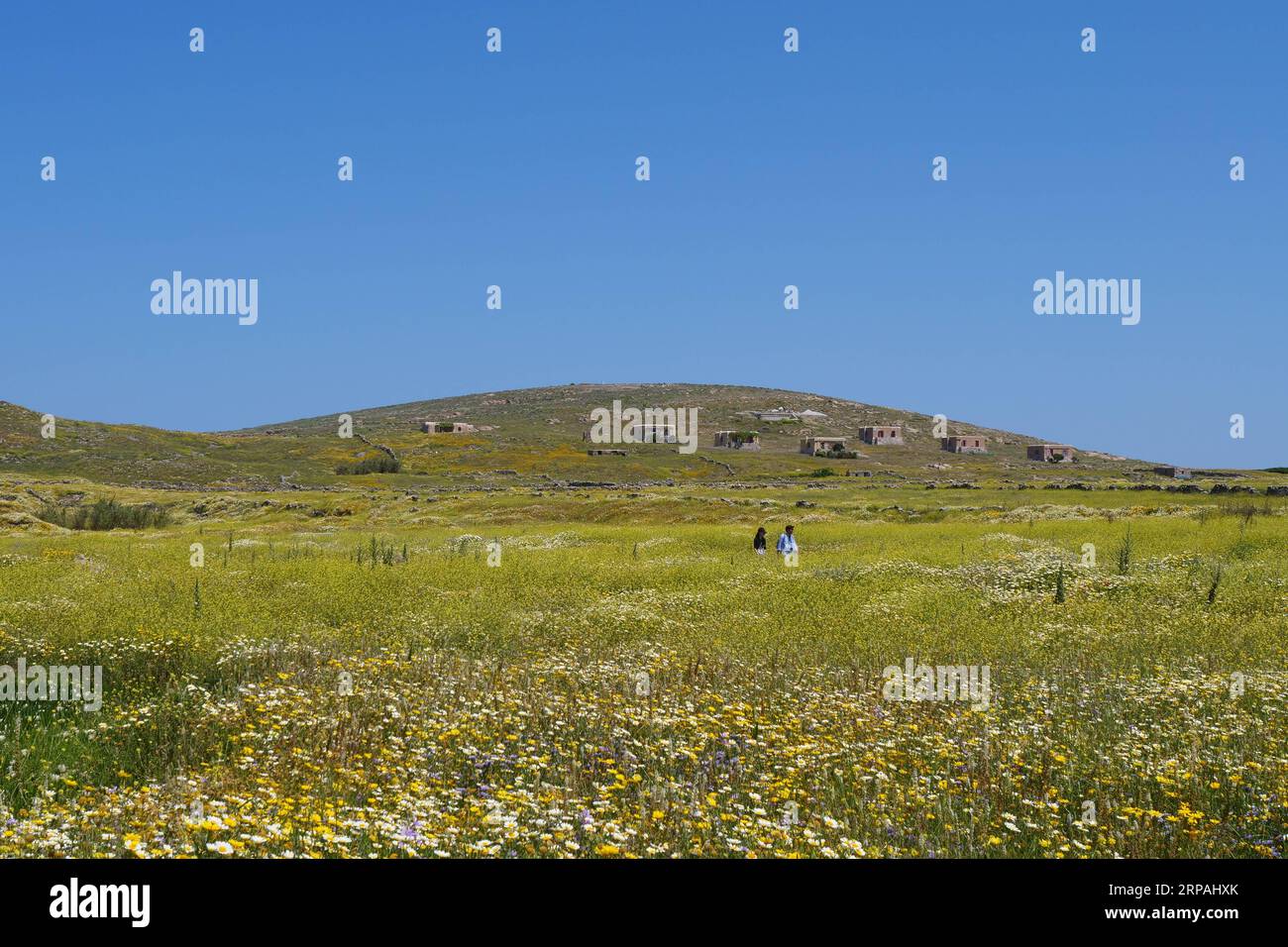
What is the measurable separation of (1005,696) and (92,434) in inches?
5059

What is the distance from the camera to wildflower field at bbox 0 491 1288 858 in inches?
232

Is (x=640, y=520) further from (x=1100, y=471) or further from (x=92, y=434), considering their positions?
(x=1100, y=471)

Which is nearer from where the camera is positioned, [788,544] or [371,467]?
[788,544]

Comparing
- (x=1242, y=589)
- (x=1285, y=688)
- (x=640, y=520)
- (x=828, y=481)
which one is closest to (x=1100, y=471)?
(x=828, y=481)

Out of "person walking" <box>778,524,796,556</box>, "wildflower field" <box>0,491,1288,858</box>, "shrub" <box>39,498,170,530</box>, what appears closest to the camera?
"wildflower field" <box>0,491,1288,858</box>

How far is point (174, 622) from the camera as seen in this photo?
13.4 meters

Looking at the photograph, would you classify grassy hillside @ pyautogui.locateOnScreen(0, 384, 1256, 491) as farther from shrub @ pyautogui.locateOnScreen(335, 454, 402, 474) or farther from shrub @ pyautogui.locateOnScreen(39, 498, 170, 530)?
shrub @ pyautogui.locateOnScreen(39, 498, 170, 530)

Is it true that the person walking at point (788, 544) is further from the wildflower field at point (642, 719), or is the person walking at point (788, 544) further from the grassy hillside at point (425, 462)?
the grassy hillside at point (425, 462)

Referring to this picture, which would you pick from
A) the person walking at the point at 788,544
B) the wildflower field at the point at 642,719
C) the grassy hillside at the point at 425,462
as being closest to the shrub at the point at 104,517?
the wildflower field at the point at 642,719

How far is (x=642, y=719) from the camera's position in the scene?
8.64 m

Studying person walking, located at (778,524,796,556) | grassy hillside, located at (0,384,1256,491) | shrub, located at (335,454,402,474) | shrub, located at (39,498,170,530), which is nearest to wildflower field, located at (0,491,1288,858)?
person walking, located at (778,524,796,556)

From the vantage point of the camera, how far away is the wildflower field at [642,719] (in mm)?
5887

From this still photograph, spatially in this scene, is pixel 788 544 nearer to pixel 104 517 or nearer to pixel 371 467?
pixel 104 517

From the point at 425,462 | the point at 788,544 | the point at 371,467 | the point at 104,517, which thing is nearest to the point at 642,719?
the point at 788,544
